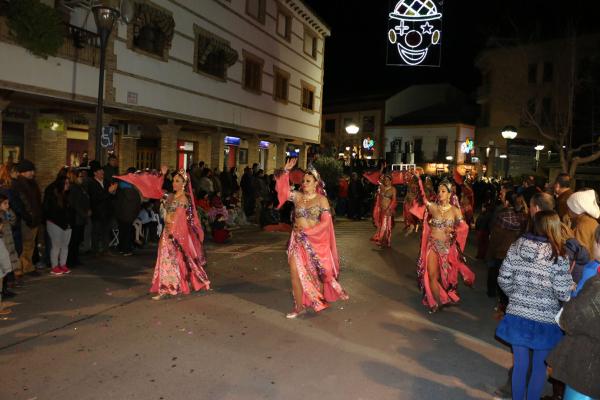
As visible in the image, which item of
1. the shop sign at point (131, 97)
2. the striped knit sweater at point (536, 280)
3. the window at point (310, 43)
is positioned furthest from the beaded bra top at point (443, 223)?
the window at point (310, 43)

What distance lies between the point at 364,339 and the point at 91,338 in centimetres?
313

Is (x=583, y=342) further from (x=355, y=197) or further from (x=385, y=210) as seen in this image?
(x=355, y=197)

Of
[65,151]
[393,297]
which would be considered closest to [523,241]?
[393,297]

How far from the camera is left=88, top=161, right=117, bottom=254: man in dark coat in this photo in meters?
10.5

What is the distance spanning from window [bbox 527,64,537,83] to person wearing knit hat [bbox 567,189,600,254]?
3787 centimetres

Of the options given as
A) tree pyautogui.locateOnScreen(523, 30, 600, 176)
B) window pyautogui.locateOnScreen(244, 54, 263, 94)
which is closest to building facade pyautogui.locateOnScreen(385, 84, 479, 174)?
tree pyautogui.locateOnScreen(523, 30, 600, 176)

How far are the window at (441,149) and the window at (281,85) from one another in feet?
88.6

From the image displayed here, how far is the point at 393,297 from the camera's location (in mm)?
8430

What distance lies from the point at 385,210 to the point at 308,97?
16167 mm

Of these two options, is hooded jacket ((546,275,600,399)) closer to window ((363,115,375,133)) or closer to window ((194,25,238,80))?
window ((194,25,238,80))

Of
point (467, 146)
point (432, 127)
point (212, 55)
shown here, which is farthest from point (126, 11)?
point (432, 127)

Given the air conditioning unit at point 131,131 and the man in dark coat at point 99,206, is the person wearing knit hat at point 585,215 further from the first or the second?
the air conditioning unit at point 131,131

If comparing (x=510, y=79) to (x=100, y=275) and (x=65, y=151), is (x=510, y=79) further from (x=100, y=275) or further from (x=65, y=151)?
(x=100, y=275)

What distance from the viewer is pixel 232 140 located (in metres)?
24.3
